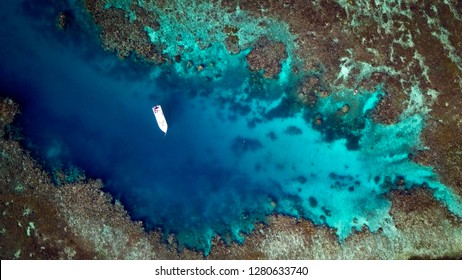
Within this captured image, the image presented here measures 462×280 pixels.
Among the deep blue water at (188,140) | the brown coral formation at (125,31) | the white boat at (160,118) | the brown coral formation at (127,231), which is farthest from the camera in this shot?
the brown coral formation at (125,31)

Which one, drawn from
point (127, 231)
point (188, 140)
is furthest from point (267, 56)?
point (127, 231)

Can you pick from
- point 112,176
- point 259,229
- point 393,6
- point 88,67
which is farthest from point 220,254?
point 393,6

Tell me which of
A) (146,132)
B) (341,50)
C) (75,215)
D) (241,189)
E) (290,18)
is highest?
(290,18)

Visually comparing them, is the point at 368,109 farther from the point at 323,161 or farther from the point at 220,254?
the point at 220,254

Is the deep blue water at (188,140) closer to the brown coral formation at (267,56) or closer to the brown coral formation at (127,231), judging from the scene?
the brown coral formation at (267,56)

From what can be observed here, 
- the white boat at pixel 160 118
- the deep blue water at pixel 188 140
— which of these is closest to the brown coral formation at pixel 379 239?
the deep blue water at pixel 188 140

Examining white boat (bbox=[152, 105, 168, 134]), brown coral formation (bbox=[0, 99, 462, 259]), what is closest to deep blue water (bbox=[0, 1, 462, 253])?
white boat (bbox=[152, 105, 168, 134])

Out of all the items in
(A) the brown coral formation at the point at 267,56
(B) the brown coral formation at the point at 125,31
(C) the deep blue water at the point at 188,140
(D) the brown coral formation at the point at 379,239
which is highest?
(B) the brown coral formation at the point at 125,31

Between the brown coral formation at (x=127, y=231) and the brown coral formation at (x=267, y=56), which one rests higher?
the brown coral formation at (x=267, y=56)
